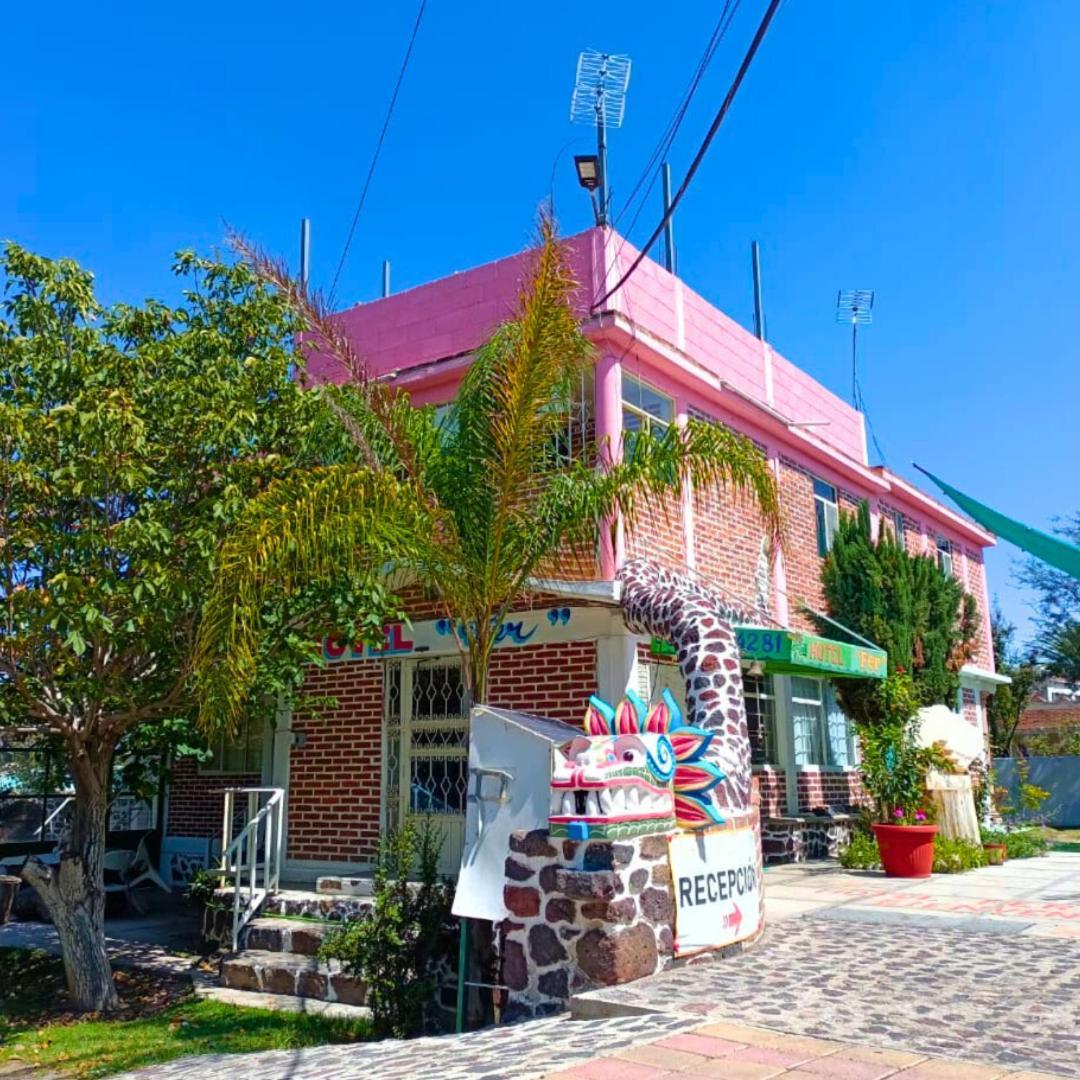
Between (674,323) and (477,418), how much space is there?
16.5ft

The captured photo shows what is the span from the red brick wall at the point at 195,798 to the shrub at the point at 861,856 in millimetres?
7464

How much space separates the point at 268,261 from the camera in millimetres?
8047

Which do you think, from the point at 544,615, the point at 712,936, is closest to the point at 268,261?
the point at 544,615

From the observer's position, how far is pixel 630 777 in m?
6.76

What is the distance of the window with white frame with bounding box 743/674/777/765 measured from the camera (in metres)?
13.6

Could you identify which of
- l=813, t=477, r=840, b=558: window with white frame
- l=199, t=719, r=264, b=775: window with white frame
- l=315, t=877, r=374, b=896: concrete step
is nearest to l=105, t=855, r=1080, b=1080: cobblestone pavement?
l=315, t=877, r=374, b=896: concrete step

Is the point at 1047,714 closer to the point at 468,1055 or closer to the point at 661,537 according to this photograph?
the point at 661,537

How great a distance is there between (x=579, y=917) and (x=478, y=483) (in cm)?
340

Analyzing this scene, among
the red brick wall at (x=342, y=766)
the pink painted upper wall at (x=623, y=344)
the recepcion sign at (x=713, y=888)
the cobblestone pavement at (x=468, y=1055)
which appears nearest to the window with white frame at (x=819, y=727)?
the pink painted upper wall at (x=623, y=344)

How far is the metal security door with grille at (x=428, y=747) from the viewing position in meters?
11.5

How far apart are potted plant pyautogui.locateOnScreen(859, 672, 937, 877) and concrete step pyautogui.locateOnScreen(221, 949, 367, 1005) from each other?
19.6ft

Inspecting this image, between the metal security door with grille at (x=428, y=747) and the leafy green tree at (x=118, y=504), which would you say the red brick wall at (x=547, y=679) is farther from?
the leafy green tree at (x=118, y=504)

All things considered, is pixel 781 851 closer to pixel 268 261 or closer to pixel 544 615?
pixel 544 615

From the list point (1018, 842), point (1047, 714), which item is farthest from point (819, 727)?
point (1047, 714)
